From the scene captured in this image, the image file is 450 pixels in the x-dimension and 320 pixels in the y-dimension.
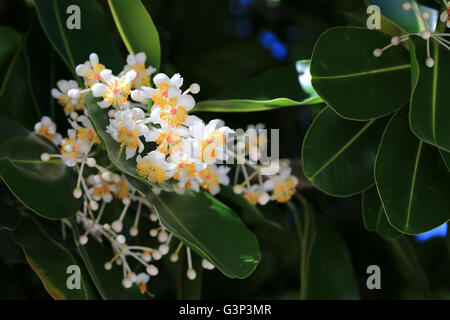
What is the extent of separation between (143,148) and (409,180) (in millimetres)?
624

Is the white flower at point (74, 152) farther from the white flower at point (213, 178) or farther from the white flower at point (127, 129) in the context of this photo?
the white flower at point (213, 178)

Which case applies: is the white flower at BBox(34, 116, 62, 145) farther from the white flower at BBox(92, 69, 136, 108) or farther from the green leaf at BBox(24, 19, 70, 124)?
the white flower at BBox(92, 69, 136, 108)

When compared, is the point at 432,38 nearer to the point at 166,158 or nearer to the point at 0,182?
the point at 166,158

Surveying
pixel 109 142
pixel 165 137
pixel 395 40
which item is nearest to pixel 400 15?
pixel 395 40

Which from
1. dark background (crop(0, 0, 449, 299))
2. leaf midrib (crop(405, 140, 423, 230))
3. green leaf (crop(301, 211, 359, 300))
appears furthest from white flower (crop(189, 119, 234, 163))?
dark background (crop(0, 0, 449, 299))

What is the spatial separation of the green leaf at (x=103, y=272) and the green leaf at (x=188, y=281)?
0.69ft

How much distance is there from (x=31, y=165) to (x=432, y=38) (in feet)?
3.15

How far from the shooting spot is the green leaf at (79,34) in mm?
1449

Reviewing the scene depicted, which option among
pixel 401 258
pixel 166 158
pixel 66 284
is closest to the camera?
pixel 166 158

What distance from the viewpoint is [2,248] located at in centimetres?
166

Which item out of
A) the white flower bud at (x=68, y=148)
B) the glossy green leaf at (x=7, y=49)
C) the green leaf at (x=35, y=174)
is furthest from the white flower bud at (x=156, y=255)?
the glossy green leaf at (x=7, y=49)

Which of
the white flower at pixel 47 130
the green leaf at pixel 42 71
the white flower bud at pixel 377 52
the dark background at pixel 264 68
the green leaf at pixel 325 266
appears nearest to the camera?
the white flower bud at pixel 377 52

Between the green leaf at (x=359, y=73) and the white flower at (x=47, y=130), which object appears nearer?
the green leaf at (x=359, y=73)
